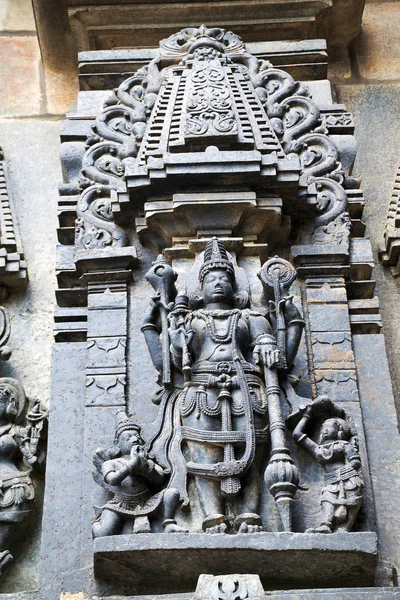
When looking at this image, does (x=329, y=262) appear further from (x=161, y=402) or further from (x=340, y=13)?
(x=340, y=13)

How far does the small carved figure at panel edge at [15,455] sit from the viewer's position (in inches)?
192

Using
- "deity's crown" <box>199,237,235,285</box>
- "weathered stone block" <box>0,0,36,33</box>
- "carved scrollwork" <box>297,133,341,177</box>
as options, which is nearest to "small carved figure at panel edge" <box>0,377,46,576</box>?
"deity's crown" <box>199,237,235,285</box>

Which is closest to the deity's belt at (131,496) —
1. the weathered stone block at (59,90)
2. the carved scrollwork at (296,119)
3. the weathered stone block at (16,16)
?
the carved scrollwork at (296,119)

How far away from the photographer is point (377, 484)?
15.8 ft

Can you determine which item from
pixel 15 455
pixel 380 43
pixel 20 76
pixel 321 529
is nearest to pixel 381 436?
pixel 321 529

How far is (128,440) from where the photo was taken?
4664 mm

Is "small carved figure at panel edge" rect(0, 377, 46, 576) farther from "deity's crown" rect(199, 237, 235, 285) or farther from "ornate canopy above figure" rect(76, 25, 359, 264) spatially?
"deity's crown" rect(199, 237, 235, 285)

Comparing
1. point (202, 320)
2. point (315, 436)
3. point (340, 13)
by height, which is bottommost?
point (315, 436)

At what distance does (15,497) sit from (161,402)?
0.80 metres

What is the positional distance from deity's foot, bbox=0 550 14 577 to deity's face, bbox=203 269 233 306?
1.49 meters

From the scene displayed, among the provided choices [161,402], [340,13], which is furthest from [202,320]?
[340,13]

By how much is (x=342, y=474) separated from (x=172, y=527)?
0.78 m

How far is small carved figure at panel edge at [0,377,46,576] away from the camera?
4.87 m

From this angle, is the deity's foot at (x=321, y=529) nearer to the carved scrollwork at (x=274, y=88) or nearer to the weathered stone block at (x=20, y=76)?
the carved scrollwork at (x=274, y=88)
